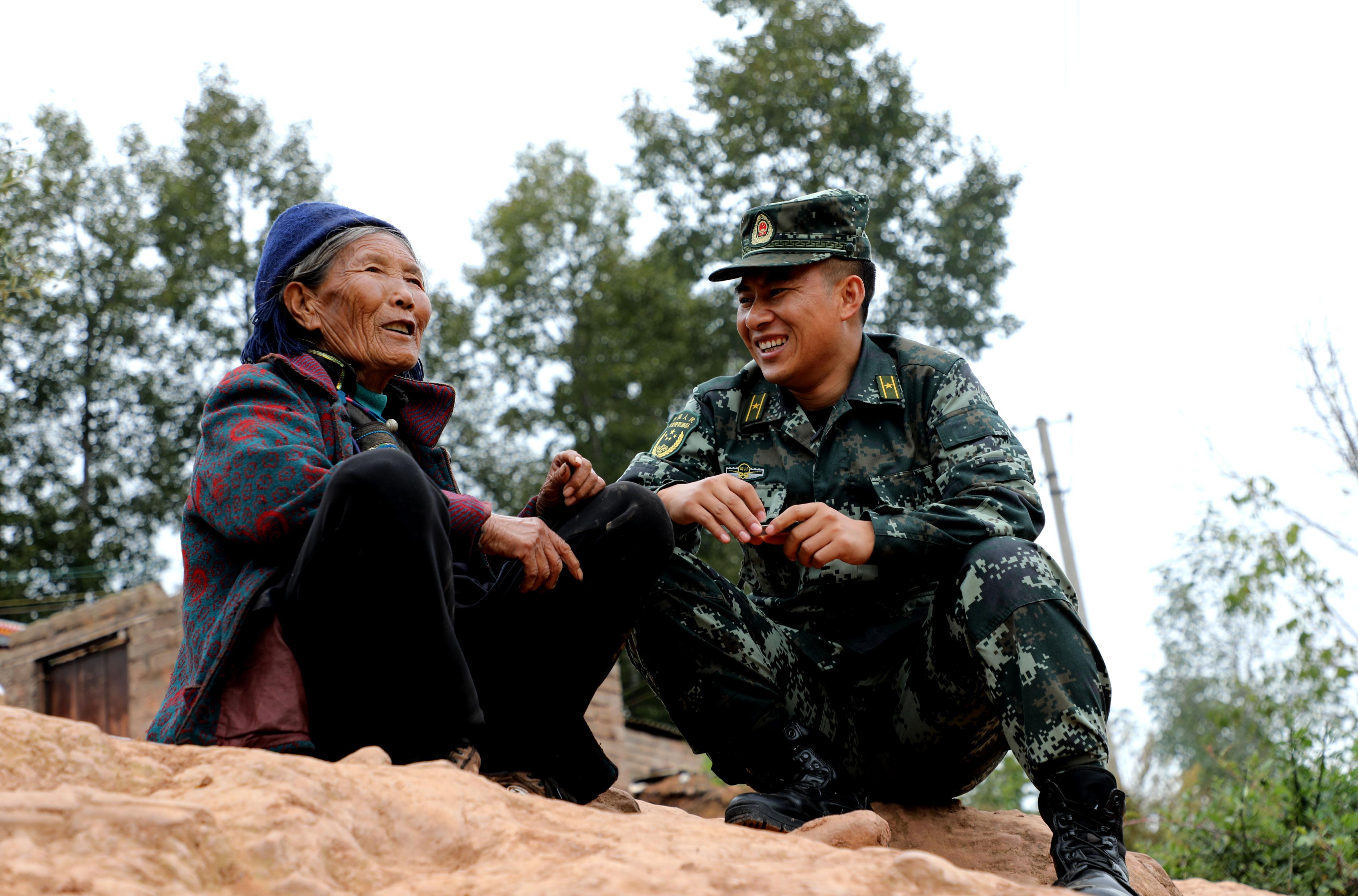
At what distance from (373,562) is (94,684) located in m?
11.5

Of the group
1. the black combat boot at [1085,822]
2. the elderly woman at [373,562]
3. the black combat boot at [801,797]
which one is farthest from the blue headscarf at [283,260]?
the black combat boot at [1085,822]

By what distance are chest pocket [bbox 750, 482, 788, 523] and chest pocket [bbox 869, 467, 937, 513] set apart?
0.27m

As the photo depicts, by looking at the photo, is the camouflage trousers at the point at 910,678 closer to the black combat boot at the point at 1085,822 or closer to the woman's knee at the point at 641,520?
the black combat boot at the point at 1085,822

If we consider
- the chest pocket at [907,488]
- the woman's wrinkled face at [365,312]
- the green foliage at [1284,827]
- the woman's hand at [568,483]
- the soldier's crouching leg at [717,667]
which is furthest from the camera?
the green foliage at [1284,827]

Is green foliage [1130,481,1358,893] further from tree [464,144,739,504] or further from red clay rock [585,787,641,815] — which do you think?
tree [464,144,739,504]

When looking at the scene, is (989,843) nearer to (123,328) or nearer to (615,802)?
(615,802)

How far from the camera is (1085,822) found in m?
2.69

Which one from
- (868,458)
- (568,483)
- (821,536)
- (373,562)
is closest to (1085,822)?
(821,536)

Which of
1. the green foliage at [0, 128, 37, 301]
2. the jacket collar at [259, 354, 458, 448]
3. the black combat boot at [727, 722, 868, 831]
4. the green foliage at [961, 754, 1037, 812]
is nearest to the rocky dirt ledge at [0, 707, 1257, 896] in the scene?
the black combat boot at [727, 722, 868, 831]

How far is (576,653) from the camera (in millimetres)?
2896

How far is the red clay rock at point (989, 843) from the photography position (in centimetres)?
326

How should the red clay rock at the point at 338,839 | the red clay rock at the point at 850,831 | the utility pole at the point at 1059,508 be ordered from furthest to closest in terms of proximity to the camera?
the utility pole at the point at 1059,508 < the red clay rock at the point at 850,831 < the red clay rock at the point at 338,839

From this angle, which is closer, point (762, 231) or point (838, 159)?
point (762, 231)

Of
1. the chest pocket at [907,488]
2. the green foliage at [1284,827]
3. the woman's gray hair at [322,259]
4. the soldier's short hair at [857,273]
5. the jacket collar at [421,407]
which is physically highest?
the soldier's short hair at [857,273]
